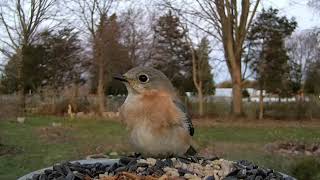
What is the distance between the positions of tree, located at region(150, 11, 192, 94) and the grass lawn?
1352 centimetres

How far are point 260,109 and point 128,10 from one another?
41.9ft

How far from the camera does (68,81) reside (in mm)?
37344

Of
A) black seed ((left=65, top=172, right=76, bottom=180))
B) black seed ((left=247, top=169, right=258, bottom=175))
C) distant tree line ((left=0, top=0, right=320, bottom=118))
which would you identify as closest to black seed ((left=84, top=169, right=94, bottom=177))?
black seed ((left=65, top=172, right=76, bottom=180))

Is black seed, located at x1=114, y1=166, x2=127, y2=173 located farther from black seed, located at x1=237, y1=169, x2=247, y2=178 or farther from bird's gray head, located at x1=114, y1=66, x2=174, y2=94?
Answer: black seed, located at x1=237, y1=169, x2=247, y2=178

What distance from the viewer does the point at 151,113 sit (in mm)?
2957

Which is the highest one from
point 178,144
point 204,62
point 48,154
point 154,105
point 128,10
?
point 128,10

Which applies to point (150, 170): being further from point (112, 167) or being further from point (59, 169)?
point (59, 169)

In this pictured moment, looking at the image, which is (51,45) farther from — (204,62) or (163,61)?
(204,62)

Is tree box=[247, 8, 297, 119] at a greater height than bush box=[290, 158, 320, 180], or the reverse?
tree box=[247, 8, 297, 119]

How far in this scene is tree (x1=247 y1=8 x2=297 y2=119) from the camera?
31359 millimetres

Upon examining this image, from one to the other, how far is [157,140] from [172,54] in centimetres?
3239

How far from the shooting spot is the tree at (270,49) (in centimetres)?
3136

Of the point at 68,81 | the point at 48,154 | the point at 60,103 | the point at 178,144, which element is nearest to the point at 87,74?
the point at 68,81

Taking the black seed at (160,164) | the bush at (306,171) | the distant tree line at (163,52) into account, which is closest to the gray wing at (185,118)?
the black seed at (160,164)
